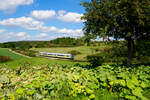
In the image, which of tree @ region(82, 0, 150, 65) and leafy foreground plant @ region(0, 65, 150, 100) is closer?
leafy foreground plant @ region(0, 65, 150, 100)

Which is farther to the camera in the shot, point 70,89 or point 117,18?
point 117,18

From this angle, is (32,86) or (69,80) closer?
(32,86)

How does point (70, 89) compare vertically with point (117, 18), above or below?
below

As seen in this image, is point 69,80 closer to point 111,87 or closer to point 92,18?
point 111,87

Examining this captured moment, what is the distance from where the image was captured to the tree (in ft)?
21.7

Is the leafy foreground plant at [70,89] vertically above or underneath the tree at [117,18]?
underneath

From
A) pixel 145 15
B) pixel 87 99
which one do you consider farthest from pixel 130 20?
pixel 87 99

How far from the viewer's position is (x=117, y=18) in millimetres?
7324

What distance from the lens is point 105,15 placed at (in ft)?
23.2

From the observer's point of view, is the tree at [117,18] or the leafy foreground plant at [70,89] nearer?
the leafy foreground plant at [70,89]

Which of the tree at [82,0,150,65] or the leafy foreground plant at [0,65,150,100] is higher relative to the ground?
the tree at [82,0,150,65]

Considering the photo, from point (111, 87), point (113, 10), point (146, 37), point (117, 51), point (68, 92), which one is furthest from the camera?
point (117, 51)

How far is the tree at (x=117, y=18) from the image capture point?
661 cm

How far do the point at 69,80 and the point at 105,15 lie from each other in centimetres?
459
